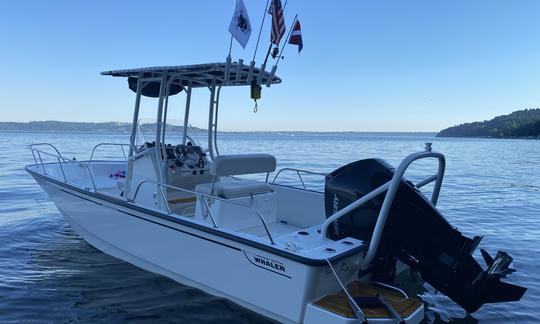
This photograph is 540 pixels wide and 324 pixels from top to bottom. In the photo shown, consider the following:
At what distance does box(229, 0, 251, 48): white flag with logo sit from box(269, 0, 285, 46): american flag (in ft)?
1.15

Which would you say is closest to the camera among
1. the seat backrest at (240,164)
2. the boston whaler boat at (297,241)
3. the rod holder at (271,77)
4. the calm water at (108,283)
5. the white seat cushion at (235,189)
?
the boston whaler boat at (297,241)

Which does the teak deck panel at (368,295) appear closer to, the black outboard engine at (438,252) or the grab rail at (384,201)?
the grab rail at (384,201)

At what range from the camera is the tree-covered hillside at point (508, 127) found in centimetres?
9231

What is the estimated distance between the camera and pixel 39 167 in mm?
8055

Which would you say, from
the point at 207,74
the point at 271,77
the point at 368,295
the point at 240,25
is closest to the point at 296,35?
the point at 271,77

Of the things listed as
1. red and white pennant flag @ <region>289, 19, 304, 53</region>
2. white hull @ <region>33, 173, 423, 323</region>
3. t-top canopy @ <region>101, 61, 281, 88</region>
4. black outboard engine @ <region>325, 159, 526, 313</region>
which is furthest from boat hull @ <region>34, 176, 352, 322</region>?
red and white pennant flag @ <region>289, 19, 304, 53</region>

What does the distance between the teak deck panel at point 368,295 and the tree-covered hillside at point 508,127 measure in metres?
102

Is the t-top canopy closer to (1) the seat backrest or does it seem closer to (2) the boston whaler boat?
(2) the boston whaler boat

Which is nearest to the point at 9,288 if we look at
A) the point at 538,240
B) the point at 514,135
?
the point at 538,240

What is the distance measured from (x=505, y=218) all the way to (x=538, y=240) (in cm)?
210

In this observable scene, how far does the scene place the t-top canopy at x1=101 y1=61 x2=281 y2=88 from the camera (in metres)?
5.16

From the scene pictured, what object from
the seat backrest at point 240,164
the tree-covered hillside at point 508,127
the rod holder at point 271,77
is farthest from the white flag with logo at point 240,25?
the tree-covered hillside at point 508,127

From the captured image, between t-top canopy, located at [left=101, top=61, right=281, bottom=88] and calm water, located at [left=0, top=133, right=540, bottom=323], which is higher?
t-top canopy, located at [left=101, top=61, right=281, bottom=88]

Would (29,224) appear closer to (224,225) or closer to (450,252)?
(224,225)
